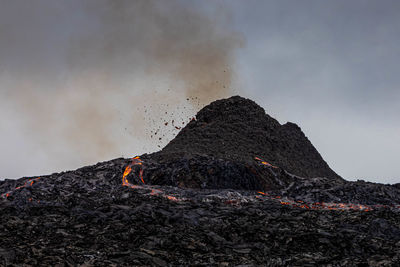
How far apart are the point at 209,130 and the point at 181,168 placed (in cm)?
954

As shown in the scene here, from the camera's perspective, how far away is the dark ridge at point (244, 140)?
3219 cm

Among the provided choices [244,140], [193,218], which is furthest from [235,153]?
[193,218]

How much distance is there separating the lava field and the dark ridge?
4.91 feet

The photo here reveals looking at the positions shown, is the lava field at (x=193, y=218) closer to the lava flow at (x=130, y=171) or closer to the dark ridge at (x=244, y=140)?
the lava flow at (x=130, y=171)

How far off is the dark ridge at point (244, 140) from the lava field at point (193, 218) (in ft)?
4.91

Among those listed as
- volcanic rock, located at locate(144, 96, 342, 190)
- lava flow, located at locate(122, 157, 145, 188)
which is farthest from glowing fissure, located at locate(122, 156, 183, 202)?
volcanic rock, located at locate(144, 96, 342, 190)

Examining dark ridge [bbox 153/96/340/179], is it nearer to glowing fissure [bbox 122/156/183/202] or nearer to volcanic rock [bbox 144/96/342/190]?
volcanic rock [bbox 144/96/342/190]

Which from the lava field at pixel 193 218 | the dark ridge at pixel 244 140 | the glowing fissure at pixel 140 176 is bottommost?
the lava field at pixel 193 218

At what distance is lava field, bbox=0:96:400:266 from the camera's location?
12242mm

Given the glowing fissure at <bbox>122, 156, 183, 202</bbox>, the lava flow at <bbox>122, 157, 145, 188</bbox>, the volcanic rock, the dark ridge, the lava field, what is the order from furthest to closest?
the dark ridge, the volcanic rock, the lava flow at <bbox>122, 157, 145, 188</bbox>, the glowing fissure at <bbox>122, 156, 183, 202</bbox>, the lava field

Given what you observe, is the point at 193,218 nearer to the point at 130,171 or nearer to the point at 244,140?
the point at 130,171

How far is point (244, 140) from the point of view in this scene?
34.5m

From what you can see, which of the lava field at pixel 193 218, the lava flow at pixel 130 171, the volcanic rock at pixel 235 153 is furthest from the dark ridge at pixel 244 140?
the lava flow at pixel 130 171

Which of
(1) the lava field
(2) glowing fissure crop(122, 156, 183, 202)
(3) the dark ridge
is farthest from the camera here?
(3) the dark ridge
